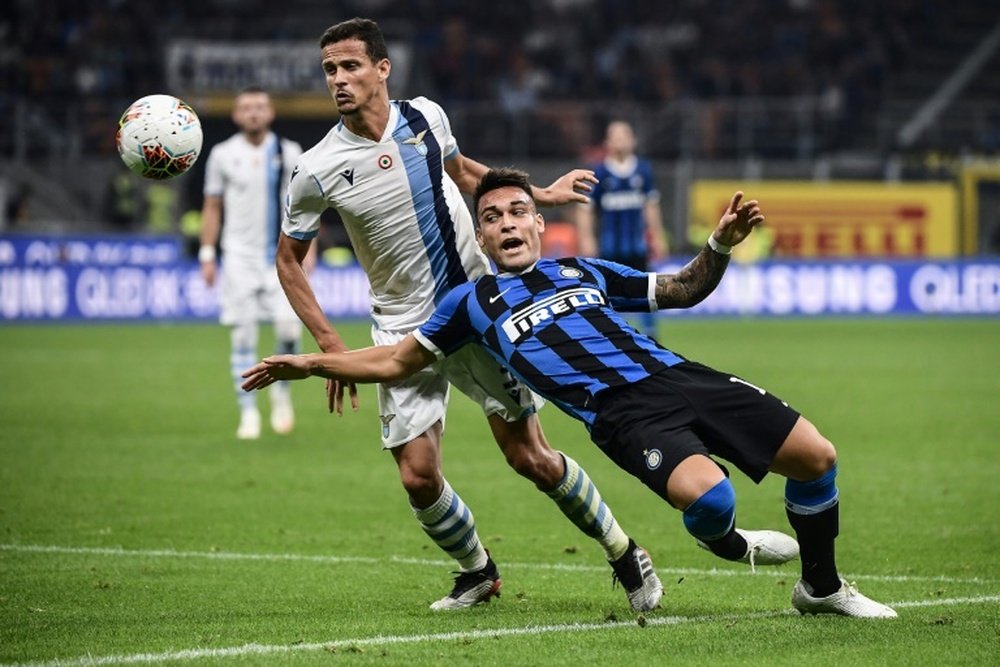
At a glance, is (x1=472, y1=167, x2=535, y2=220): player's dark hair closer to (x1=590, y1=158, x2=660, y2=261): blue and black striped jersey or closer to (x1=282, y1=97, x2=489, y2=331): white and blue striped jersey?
(x1=282, y1=97, x2=489, y2=331): white and blue striped jersey

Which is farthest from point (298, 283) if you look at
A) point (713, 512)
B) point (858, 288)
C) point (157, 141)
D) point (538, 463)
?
point (858, 288)

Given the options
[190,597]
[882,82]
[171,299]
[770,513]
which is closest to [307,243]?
[190,597]

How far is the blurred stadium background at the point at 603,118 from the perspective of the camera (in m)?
28.0

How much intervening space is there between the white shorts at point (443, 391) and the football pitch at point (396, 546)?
79cm

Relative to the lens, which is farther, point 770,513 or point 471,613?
point 770,513

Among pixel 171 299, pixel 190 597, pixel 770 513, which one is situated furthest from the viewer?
pixel 171 299

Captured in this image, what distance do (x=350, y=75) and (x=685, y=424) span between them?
2229mm

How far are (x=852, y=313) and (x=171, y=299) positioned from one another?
11823mm

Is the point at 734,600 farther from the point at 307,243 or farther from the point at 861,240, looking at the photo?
the point at 861,240

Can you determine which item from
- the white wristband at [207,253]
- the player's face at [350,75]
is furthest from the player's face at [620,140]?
the player's face at [350,75]

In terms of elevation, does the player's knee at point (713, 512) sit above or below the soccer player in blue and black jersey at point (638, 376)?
below

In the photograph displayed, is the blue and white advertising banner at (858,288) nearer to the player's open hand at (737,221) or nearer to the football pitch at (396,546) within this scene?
the football pitch at (396,546)

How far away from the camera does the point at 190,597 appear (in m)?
7.10

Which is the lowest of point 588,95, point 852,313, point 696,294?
point 852,313
